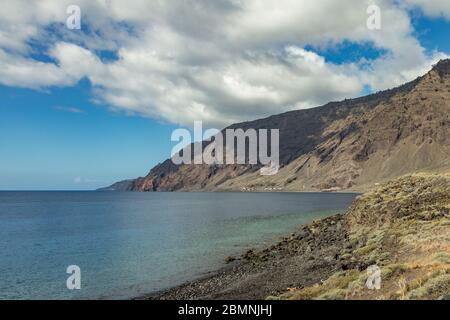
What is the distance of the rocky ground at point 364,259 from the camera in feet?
62.7

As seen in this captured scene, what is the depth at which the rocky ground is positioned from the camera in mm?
19109

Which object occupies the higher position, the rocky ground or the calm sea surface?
the rocky ground

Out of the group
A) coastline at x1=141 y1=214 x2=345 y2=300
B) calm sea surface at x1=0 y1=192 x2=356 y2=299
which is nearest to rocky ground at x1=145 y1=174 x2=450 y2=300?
coastline at x1=141 y1=214 x2=345 y2=300

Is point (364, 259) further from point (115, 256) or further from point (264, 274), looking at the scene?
point (115, 256)

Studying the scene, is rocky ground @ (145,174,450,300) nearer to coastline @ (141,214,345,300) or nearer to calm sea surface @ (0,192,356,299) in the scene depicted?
coastline @ (141,214,345,300)

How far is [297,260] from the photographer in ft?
127

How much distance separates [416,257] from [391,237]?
33.3 ft

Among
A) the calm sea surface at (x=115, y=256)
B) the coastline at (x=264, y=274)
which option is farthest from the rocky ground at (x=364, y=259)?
the calm sea surface at (x=115, y=256)

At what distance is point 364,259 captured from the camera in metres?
28.7

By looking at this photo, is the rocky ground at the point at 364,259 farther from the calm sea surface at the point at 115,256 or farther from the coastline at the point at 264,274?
the calm sea surface at the point at 115,256

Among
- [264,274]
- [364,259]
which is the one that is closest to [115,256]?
[264,274]

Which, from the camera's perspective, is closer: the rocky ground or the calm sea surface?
the rocky ground

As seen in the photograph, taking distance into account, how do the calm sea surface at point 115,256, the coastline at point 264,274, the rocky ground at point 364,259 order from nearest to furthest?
the rocky ground at point 364,259 < the coastline at point 264,274 < the calm sea surface at point 115,256
